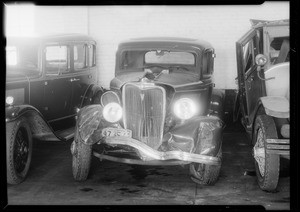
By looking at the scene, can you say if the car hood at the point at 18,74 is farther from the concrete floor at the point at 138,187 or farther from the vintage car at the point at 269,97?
the vintage car at the point at 269,97

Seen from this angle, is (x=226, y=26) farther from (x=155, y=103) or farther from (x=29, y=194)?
(x=29, y=194)

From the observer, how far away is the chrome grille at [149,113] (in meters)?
4.52

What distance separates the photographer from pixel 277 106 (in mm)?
4258

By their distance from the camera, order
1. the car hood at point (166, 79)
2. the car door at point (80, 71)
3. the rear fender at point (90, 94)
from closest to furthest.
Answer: the car hood at point (166, 79), the car door at point (80, 71), the rear fender at point (90, 94)

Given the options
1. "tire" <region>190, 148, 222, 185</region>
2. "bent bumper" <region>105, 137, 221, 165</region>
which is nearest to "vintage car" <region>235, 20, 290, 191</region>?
"tire" <region>190, 148, 222, 185</region>

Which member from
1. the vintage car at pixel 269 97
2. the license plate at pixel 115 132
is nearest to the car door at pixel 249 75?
the vintage car at pixel 269 97

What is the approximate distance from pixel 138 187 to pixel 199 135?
972mm

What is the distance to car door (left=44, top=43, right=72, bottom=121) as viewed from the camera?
5.98m

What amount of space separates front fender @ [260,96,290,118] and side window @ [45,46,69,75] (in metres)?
3.16

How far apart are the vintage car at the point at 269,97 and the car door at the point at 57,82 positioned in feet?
9.10

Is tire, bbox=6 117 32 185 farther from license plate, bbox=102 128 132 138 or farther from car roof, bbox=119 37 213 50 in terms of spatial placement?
car roof, bbox=119 37 213 50
